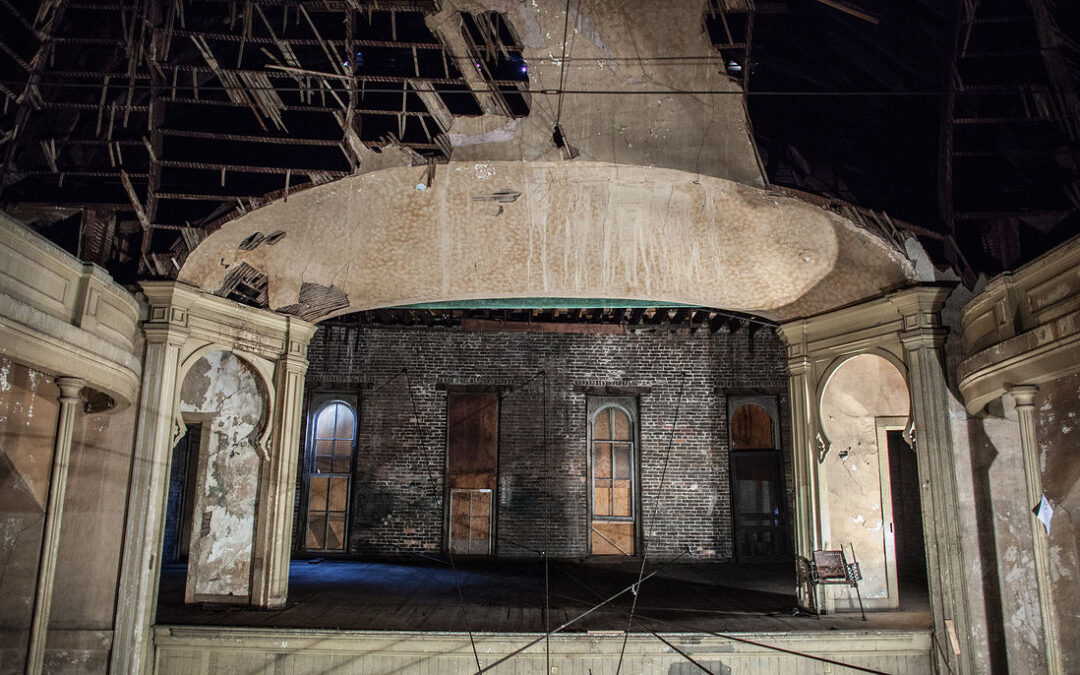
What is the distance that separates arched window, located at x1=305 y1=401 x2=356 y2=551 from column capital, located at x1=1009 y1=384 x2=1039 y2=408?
32.3 feet

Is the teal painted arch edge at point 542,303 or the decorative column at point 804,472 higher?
the teal painted arch edge at point 542,303

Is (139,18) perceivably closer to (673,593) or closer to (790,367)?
(790,367)

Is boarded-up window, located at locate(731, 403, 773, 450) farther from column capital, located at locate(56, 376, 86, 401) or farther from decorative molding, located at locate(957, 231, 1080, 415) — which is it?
column capital, located at locate(56, 376, 86, 401)

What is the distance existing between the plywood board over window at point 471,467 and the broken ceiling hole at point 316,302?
4212 mm

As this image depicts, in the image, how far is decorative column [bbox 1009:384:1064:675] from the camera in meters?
5.14

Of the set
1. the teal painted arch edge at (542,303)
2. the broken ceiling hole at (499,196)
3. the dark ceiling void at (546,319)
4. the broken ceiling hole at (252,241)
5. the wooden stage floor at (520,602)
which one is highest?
A: the broken ceiling hole at (499,196)

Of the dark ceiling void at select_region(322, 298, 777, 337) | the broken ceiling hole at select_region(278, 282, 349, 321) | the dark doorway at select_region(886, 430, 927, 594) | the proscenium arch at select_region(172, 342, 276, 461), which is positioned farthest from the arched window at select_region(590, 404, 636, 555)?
the proscenium arch at select_region(172, 342, 276, 461)

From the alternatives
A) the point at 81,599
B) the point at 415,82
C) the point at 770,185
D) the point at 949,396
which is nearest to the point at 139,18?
the point at 415,82

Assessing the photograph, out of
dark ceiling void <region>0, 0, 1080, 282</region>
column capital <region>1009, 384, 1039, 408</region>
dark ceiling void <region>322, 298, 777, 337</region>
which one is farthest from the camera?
dark ceiling void <region>322, 298, 777, 337</region>

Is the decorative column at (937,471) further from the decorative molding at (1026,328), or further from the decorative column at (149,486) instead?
the decorative column at (149,486)

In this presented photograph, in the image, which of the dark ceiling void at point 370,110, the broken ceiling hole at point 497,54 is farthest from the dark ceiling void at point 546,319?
the broken ceiling hole at point 497,54

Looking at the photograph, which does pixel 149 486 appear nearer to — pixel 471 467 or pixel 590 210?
pixel 590 210

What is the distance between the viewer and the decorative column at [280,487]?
7.75 metres

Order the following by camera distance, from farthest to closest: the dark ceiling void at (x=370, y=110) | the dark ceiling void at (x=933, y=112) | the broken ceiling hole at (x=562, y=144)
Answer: the broken ceiling hole at (x=562, y=144)
the dark ceiling void at (x=370, y=110)
the dark ceiling void at (x=933, y=112)
